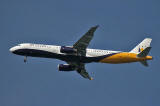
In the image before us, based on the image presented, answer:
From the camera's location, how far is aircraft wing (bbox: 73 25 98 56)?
95.2 m

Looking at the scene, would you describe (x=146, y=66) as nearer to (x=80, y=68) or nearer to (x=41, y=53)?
(x=80, y=68)

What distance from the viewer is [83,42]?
9869 cm

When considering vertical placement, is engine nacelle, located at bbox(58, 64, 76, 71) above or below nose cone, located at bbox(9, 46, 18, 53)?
below

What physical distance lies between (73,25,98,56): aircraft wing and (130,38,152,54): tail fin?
1541cm

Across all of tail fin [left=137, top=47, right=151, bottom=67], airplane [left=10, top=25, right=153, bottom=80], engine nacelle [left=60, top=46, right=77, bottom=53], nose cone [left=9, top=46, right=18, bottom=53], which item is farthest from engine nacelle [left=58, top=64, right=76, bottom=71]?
tail fin [left=137, top=47, right=151, bottom=67]

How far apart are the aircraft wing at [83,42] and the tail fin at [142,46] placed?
1541 cm

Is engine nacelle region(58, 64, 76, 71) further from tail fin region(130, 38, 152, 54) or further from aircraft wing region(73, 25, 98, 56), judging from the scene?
tail fin region(130, 38, 152, 54)

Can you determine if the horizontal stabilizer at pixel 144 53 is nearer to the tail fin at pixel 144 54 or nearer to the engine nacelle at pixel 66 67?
the tail fin at pixel 144 54

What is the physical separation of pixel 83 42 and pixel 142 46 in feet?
63.4

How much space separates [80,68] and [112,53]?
11275mm

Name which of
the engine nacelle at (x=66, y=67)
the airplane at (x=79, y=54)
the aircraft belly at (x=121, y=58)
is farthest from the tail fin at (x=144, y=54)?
the engine nacelle at (x=66, y=67)

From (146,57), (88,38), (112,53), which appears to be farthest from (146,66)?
(88,38)

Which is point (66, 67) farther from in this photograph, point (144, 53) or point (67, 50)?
point (144, 53)

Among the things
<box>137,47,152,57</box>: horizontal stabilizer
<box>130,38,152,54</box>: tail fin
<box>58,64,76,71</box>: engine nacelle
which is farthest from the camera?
<box>58,64,76,71</box>: engine nacelle
